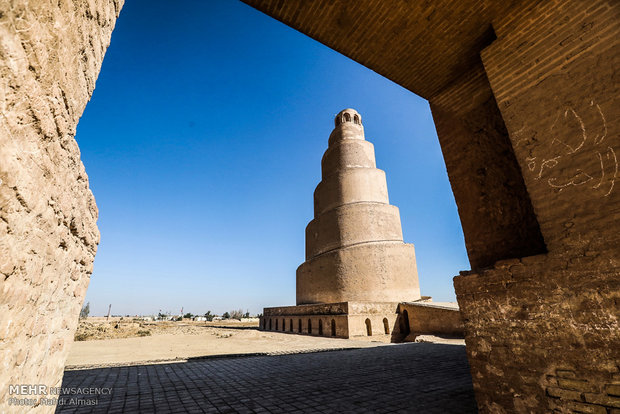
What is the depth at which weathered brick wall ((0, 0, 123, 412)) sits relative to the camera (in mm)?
1170

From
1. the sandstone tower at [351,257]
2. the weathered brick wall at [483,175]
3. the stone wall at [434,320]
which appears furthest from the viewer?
the sandstone tower at [351,257]

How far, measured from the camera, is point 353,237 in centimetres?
2197

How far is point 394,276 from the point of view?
66.2 ft

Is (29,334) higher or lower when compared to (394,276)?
lower

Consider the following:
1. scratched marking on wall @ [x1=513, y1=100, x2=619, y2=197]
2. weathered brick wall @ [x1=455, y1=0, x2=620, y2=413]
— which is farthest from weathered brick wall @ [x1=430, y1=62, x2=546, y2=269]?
scratched marking on wall @ [x1=513, y1=100, x2=619, y2=197]

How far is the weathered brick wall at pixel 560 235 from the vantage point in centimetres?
251

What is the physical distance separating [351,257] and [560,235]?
18.5 m

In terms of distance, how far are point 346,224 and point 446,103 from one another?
17.7 meters

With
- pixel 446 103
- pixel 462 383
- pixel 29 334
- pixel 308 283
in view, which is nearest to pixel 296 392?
pixel 462 383

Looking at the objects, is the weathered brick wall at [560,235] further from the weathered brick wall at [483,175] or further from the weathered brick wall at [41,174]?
the weathered brick wall at [41,174]

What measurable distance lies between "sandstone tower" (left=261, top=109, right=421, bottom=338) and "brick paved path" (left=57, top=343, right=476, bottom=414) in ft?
31.5

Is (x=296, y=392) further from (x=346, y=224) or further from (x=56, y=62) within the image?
(x=346, y=224)

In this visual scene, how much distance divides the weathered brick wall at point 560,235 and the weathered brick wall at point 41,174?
4151mm

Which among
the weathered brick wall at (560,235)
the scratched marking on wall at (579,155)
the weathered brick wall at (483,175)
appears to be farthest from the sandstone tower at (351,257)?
the scratched marking on wall at (579,155)
